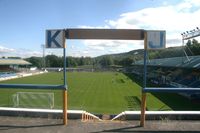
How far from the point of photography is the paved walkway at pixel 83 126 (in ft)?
17.7

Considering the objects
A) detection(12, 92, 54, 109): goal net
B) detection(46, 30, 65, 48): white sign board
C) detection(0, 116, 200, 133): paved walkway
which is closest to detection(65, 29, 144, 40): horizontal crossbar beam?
detection(46, 30, 65, 48): white sign board

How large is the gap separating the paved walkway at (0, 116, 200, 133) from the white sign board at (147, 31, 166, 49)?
1658 mm

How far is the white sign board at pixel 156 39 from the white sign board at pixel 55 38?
5.59 feet

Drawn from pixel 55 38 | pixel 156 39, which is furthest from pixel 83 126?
pixel 156 39

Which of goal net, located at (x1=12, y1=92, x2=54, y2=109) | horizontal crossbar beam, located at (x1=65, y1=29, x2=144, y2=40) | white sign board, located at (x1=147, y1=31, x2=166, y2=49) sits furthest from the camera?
goal net, located at (x1=12, y1=92, x2=54, y2=109)

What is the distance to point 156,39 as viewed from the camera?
213 inches

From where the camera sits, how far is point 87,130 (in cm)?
538

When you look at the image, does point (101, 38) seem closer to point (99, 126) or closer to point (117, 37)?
point (117, 37)

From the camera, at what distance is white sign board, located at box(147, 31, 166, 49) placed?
211 inches

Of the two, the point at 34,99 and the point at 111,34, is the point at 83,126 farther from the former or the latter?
the point at 34,99

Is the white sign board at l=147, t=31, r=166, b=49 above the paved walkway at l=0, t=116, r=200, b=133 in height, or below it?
above

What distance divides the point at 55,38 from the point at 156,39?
1.98 m

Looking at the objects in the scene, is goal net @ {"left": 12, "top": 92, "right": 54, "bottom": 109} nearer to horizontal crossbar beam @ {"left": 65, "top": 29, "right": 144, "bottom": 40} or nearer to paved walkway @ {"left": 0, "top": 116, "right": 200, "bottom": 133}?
paved walkway @ {"left": 0, "top": 116, "right": 200, "bottom": 133}

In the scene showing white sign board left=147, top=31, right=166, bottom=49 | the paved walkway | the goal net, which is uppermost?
white sign board left=147, top=31, right=166, bottom=49
